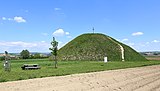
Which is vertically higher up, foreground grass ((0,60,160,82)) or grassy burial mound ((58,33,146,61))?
A: grassy burial mound ((58,33,146,61))

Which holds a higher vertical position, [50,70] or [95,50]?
[95,50]

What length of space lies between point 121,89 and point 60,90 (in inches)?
187

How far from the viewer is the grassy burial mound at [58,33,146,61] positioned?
91250 mm

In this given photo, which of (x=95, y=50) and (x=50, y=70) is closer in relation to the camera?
(x=50, y=70)

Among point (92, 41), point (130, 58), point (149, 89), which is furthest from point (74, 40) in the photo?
point (149, 89)

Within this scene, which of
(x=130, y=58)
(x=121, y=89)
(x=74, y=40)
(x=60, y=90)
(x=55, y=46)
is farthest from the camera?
(x=74, y=40)

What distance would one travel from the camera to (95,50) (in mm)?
94875

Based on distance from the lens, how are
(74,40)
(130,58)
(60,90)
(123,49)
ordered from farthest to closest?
(74,40) → (123,49) → (130,58) → (60,90)

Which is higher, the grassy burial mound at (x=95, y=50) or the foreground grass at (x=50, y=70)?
the grassy burial mound at (x=95, y=50)

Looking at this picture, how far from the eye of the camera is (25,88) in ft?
67.6

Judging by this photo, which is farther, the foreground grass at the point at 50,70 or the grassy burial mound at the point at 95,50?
the grassy burial mound at the point at 95,50

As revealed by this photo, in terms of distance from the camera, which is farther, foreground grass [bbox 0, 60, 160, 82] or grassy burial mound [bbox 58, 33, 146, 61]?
grassy burial mound [bbox 58, 33, 146, 61]

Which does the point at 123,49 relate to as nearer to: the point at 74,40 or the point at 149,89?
the point at 74,40

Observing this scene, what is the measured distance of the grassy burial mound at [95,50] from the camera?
9125cm
